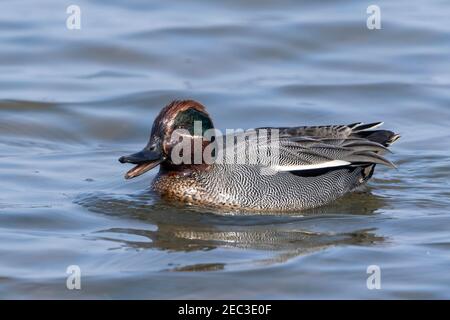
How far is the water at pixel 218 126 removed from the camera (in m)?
8.36

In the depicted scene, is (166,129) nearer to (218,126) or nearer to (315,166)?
(315,166)

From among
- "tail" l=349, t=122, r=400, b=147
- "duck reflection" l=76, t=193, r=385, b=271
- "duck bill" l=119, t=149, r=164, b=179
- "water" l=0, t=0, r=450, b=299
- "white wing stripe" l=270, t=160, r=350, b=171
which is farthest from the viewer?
"tail" l=349, t=122, r=400, b=147

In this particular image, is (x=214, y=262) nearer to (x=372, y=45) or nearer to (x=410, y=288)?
(x=410, y=288)

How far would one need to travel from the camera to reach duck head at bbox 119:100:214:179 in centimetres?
1002

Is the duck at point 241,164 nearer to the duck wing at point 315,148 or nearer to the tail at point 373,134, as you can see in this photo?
the duck wing at point 315,148

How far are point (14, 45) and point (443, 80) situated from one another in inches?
218

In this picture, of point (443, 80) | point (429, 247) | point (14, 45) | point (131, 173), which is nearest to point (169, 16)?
point (14, 45)

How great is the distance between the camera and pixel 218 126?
510 inches

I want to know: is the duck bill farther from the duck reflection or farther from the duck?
the duck reflection

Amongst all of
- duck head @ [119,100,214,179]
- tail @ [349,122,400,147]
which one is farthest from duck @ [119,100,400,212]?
tail @ [349,122,400,147]

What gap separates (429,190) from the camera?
10.6 meters

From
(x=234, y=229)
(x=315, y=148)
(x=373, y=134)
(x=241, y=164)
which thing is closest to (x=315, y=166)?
(x=315, y=148)

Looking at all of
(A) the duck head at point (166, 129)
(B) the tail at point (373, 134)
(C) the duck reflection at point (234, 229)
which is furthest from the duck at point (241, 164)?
(B) the tail at point (373, 134)

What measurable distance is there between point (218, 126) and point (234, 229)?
3569 mm
